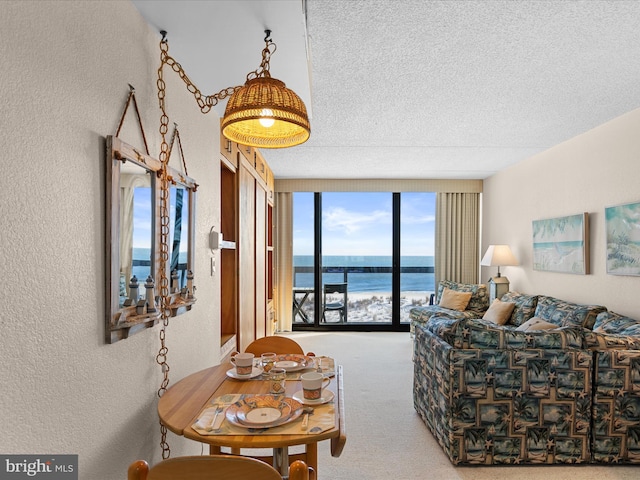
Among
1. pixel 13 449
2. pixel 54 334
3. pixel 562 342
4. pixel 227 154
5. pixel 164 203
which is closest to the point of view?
pixel 13 449

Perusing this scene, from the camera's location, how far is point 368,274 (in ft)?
23.0

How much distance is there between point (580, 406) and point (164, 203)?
267 cm

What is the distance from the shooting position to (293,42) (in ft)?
6.13

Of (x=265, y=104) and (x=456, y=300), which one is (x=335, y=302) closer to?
(x=456, y=300)

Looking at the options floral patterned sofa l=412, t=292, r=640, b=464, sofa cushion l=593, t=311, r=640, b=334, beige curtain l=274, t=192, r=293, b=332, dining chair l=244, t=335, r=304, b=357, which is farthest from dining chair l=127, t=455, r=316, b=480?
beige curtain l=274, t=192, r=293, b=332

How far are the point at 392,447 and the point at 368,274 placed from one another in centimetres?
421

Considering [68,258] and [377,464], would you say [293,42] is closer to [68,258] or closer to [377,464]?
[68,258]

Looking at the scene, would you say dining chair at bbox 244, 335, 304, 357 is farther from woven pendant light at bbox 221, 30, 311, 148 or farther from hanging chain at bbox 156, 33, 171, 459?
woven pendant light at bbox 221, 30, 311, 148

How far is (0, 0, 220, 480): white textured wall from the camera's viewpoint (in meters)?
0.99

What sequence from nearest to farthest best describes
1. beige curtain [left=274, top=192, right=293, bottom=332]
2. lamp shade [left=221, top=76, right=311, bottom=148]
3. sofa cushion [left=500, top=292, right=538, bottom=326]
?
lamp shade [left=221, top=76, right=311, bottom=148]
sofa cushion [left=500, top=292, right=538, bottom=326]
beige curtain [left=274, top=192, right=293, bottom=332]

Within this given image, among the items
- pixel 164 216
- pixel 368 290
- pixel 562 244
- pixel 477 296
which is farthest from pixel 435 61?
pixel 368 290

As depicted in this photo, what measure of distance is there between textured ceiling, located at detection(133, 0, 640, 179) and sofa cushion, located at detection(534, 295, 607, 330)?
1666mm

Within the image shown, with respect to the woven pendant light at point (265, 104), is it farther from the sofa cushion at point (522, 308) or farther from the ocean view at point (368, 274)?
the ocean view at point (368, 274)

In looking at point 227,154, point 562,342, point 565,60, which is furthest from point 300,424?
point 565,60
